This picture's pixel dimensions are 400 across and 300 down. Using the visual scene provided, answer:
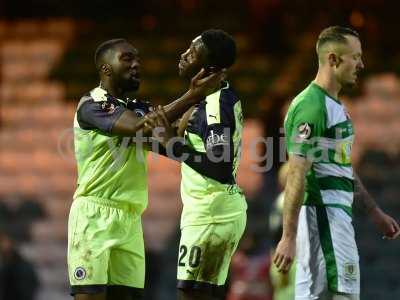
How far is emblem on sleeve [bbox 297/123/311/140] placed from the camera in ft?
22.1

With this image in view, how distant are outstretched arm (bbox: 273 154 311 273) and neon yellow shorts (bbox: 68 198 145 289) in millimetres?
1121

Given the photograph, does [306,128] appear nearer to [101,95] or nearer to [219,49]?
[219,49]

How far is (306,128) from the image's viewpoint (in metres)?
6.75

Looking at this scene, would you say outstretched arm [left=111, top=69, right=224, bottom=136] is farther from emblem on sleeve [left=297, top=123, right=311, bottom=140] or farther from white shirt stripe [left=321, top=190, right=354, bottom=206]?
white shirt stripe [left=321, top=190, right=354, bottom=206]

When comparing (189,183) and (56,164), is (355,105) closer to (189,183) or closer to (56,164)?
(56,164)

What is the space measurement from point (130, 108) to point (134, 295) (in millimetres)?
1221

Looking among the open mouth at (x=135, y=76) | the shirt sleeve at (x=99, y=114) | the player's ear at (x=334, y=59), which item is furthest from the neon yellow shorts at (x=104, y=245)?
the player's ear at (x=334, y=59)

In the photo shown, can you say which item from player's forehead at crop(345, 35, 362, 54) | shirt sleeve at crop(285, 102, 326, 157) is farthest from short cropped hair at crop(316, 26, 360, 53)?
shirt sleeve at crop(285, 102, 326, 157)

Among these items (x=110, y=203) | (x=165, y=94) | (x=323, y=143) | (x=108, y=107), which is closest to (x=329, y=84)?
(x=323, y=143)

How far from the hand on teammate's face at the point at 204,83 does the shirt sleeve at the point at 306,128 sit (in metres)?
0.54

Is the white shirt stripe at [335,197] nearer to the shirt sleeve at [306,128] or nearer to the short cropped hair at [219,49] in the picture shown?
the shirt sleeve at [306,128]

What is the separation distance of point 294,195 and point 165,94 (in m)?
9.83

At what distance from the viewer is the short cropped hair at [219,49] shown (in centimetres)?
701

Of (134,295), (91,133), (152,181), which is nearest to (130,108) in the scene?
(91,133)
